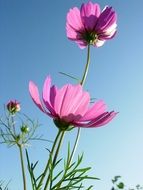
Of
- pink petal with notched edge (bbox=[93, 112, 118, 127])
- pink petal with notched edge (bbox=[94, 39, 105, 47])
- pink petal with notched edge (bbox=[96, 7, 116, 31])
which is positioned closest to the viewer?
pink petal with notched edge (bbox=[93, 112, 118, 127])

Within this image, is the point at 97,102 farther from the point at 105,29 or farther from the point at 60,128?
the point at 105,29

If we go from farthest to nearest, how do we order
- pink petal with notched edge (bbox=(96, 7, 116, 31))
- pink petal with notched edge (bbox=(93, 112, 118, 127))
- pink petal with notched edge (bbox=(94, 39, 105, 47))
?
pink petal with notched edge (bbox=(94, 39, 105, 47))
pink petal with notched edge (bbox=(96, 7, 116, 31))
pink petal with notched edge (bbox=(93, 112, 118, 127))

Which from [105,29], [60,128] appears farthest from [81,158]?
[105,29]

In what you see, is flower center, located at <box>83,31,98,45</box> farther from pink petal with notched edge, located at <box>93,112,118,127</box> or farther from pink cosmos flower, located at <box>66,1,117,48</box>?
pink petal with notched edge, located at <box>93,112,118,127</box>

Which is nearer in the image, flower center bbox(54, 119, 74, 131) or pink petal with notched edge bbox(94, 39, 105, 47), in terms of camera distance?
flower center bbox(54, 119, 74, 131)

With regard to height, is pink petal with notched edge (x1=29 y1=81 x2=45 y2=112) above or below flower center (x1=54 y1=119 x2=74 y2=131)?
above

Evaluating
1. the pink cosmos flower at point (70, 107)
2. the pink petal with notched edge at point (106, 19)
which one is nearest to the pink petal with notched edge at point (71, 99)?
the pink cosmos flower at point (70, 107)

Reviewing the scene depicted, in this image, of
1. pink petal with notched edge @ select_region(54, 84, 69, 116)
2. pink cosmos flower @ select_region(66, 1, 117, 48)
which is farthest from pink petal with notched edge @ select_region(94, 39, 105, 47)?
pink petal with notched edge @ select_region(54, 84, 69, 116)

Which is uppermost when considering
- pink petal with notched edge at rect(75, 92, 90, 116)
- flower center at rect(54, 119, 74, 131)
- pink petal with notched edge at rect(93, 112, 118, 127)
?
pink petal with notched edge at rect(75, 92, 90, 116)
